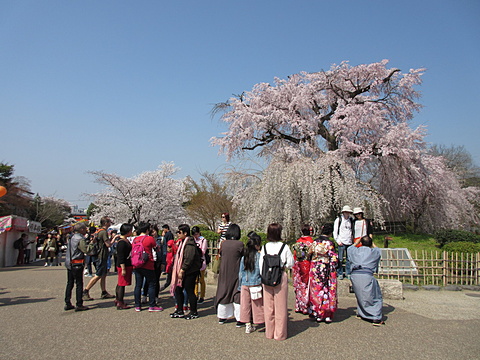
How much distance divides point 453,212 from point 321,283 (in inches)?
592

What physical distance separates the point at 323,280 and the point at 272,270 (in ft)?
4.53

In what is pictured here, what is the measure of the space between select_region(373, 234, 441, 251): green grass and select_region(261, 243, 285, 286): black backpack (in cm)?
1161

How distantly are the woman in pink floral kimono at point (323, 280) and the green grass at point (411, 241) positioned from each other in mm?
10255

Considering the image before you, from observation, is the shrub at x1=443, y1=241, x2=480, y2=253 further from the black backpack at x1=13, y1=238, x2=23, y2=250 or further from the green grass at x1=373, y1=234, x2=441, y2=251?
the black backpack at x1=13, y1=238, x2=23, y2=250

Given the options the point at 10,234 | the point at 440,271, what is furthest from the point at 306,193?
the point at 10,234

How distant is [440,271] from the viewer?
9.75 metres

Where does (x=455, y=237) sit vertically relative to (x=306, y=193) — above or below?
below

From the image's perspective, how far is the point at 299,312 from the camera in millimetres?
6809

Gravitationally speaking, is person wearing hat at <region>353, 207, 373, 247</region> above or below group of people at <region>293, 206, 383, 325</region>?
above

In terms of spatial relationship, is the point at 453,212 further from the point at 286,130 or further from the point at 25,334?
the point at 25,334

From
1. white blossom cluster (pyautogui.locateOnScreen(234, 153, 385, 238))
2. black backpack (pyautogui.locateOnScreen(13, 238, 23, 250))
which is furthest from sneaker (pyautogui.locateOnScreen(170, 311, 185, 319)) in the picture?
black backpack (pyautogui.locateOnScreen(13, 238, 23, 250))

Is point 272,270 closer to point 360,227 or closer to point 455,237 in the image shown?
point 360,227

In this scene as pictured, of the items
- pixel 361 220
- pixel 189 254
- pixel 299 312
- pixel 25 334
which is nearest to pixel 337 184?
pixel 361 220

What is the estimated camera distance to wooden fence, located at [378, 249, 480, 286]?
9594 mm
